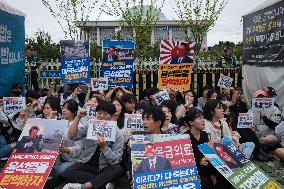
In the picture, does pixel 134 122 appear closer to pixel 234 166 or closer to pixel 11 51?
pixel 234 166

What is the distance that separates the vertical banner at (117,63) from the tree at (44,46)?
2420cm

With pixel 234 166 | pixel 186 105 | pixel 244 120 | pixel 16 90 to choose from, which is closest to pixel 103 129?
pixel 234 166

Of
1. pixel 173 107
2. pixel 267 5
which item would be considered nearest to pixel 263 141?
pixel 173 107

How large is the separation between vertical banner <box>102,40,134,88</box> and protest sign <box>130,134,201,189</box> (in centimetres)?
506

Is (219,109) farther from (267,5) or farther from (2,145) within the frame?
(267,5)

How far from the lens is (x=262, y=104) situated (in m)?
8.77

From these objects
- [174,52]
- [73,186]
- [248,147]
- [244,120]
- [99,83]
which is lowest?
[73,186]

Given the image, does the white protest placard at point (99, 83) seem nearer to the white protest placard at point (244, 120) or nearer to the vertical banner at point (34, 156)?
the white protest placard at point (244, 120)

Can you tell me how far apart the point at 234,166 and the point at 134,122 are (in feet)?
5.65

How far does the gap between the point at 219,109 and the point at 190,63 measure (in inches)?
130

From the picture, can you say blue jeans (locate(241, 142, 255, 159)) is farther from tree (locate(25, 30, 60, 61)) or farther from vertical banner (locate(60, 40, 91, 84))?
tree (locate(25, 30, 60, 61))

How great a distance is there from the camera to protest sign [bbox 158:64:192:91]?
31.8 feet

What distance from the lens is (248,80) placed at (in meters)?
14.1

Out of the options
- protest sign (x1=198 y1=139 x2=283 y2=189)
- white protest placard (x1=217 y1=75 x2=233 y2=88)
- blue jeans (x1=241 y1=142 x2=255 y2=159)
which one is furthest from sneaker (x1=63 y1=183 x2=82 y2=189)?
white protest placard (x1=217 y1=75 x2=233 y2=88)
